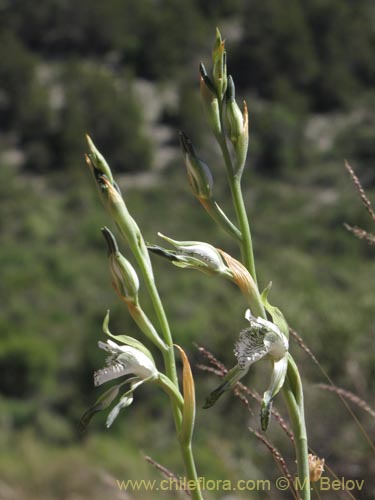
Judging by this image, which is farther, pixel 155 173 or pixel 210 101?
pixel 155 173

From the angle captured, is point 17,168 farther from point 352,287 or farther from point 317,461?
point 317,461

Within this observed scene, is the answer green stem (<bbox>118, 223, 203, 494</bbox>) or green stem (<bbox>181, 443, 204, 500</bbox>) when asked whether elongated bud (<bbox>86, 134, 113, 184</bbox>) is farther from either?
green stem (<bbox>181, 443, 204, 500</bbox>)

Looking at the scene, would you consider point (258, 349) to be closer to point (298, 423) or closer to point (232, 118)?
point (298, 423)

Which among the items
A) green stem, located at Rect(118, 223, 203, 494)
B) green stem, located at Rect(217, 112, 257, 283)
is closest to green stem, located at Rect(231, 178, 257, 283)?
green stem, located at Rect(217, 112, 257, 283)

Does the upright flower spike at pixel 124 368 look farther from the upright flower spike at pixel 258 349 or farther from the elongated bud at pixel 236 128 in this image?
the elongated bud at pixel 236 128

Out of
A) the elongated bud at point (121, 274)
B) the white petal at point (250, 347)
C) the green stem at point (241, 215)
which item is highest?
the green stem at point (241, 215)

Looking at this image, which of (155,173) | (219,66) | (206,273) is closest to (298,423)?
(206,273)

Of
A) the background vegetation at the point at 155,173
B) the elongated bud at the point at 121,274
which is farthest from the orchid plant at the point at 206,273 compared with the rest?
the background vegetation at the point at 155,173
